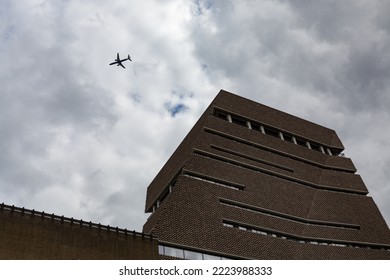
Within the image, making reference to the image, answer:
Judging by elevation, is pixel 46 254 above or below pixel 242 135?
below

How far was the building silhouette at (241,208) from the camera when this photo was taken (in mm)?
38500

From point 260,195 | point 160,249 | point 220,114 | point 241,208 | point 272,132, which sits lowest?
point 160,249

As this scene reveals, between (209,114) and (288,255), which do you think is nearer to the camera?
(288,255)

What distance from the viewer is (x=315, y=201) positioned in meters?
58.8

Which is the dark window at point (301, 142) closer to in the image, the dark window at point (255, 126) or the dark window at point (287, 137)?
the dark window at point (287, 137)

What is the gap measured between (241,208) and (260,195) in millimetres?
4026

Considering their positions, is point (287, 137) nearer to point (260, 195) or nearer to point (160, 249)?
point (260, 195)

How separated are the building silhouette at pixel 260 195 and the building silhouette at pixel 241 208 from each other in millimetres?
131

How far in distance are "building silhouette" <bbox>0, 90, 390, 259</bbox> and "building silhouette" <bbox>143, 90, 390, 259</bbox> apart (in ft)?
0.43

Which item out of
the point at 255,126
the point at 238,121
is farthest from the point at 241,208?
the point at 255,126

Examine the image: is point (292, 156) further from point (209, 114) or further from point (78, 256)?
point (78, 256)

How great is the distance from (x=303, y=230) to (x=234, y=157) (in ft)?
38.8

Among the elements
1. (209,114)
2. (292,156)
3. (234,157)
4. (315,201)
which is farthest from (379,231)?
(209,114)

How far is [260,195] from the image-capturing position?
178 feet
